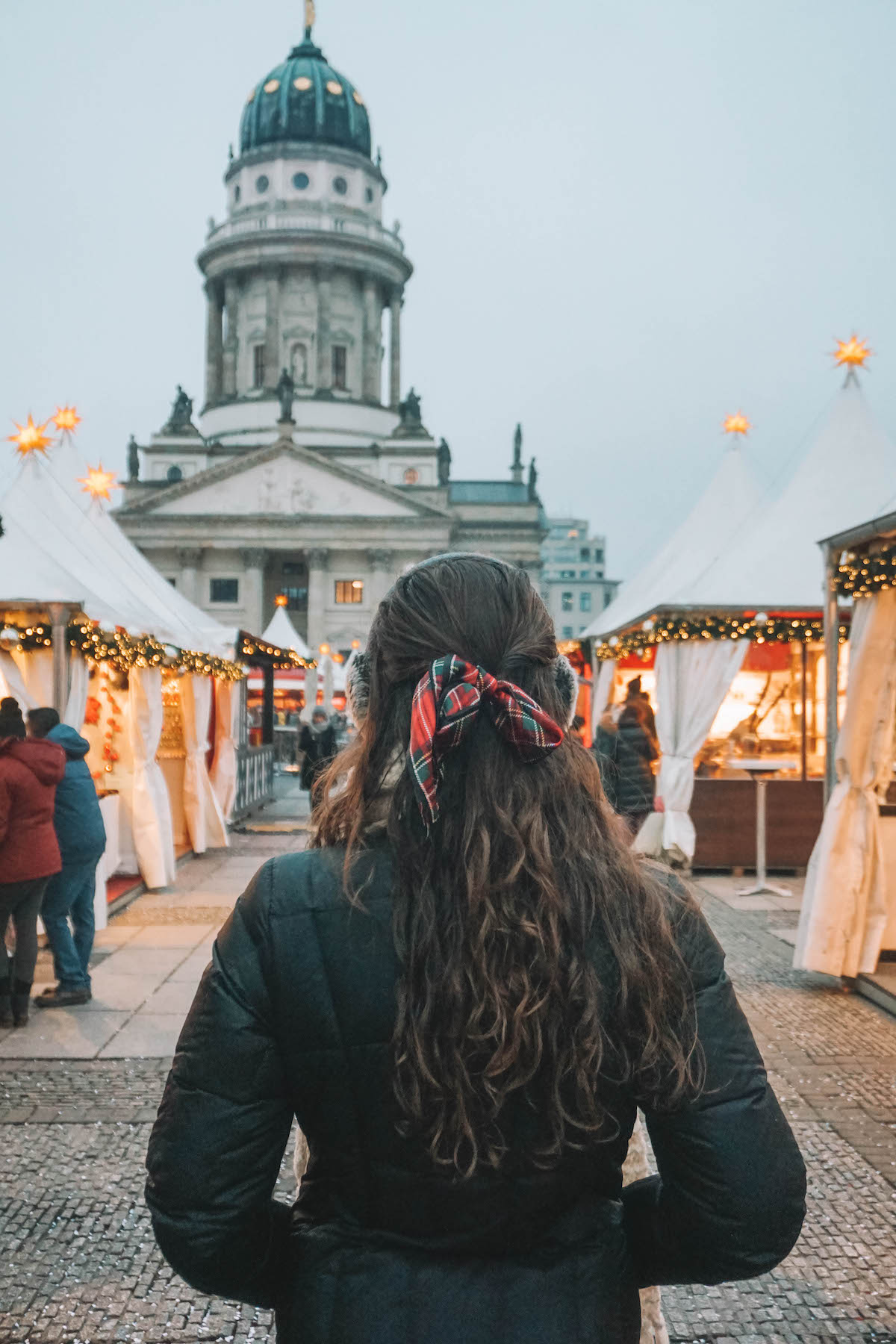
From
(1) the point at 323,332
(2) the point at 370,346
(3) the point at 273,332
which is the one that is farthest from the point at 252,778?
(2) the point at 370,346

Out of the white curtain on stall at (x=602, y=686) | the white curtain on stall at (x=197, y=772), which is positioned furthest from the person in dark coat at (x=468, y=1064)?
the white curtain on stall at (x=602, y=686)

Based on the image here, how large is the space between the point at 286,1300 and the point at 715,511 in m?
14.3

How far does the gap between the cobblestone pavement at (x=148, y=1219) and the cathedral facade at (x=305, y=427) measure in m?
55.5

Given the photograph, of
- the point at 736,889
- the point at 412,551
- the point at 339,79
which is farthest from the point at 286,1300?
the point at 339,79

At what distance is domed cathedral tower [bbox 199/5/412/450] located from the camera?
6850cm

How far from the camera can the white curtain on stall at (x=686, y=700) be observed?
40.7 feet

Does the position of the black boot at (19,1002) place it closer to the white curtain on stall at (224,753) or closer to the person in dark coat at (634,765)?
the person in dark coat at (634,765)

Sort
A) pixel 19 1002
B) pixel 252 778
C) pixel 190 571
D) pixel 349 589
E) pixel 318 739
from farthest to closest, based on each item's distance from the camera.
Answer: pixel 349 589
pixel 190 571
pixel 252 778
pixel 318 739
pixel 19 1002

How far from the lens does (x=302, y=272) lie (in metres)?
69.3

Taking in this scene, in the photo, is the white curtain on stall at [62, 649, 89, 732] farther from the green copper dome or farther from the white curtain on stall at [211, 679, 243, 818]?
the green copper dome

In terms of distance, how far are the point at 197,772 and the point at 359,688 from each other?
12581 mm

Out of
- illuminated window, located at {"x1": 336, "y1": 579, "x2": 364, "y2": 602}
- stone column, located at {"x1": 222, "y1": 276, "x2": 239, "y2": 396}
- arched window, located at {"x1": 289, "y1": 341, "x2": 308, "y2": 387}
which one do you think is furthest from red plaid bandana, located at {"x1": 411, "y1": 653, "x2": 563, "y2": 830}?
stone column, located at {"x1": 222, "y1": 276, "x2": 239, "y2": 396}

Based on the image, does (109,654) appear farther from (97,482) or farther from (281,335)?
(281,335)

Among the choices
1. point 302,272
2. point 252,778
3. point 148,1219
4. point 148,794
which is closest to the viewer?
point 148,1219
